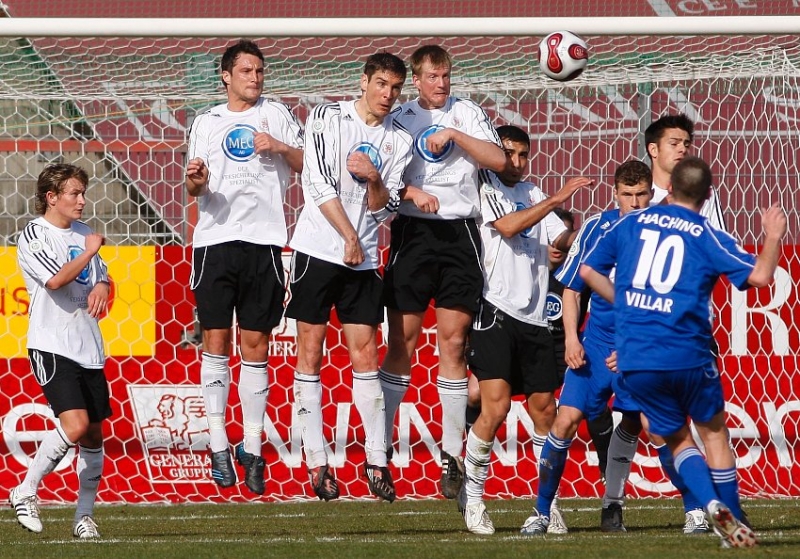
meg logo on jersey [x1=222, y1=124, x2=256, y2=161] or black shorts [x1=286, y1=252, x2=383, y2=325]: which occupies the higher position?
meg logo on jersey [x1=222, y1=124, x2=256, y2=161]

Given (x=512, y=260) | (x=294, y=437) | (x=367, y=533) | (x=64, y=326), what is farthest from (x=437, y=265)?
(x=294, y=437)

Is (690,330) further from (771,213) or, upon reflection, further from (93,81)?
(93,81)

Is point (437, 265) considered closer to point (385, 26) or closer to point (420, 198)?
point (420, 198)

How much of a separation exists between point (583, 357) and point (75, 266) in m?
3.10

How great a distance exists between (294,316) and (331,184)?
85 cm

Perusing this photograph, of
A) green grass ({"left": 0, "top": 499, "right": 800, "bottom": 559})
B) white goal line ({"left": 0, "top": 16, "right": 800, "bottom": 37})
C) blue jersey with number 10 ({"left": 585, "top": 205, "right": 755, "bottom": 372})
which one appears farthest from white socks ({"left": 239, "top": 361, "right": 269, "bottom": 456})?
blue jersey with number 10 ({"left": 585, "top": 205, "right": 755, "bottom": 372})

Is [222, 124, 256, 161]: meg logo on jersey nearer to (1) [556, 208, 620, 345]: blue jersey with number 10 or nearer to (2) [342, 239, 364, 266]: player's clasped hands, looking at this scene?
(2) [342, 239, 364, 266]: player's clasped hands

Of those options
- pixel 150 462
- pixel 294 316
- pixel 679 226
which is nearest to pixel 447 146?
pixel 294 316

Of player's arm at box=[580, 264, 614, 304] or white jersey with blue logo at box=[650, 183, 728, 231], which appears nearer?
player's arm at box=[580, 264, 614, 304]

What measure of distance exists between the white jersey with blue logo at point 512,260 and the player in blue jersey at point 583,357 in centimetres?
39

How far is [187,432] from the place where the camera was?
11.0 metres

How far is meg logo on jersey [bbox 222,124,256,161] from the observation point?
26.0 feet

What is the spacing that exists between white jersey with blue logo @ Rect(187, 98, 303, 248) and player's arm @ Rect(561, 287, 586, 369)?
1.79 meters

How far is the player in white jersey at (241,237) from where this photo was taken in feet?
25.8
